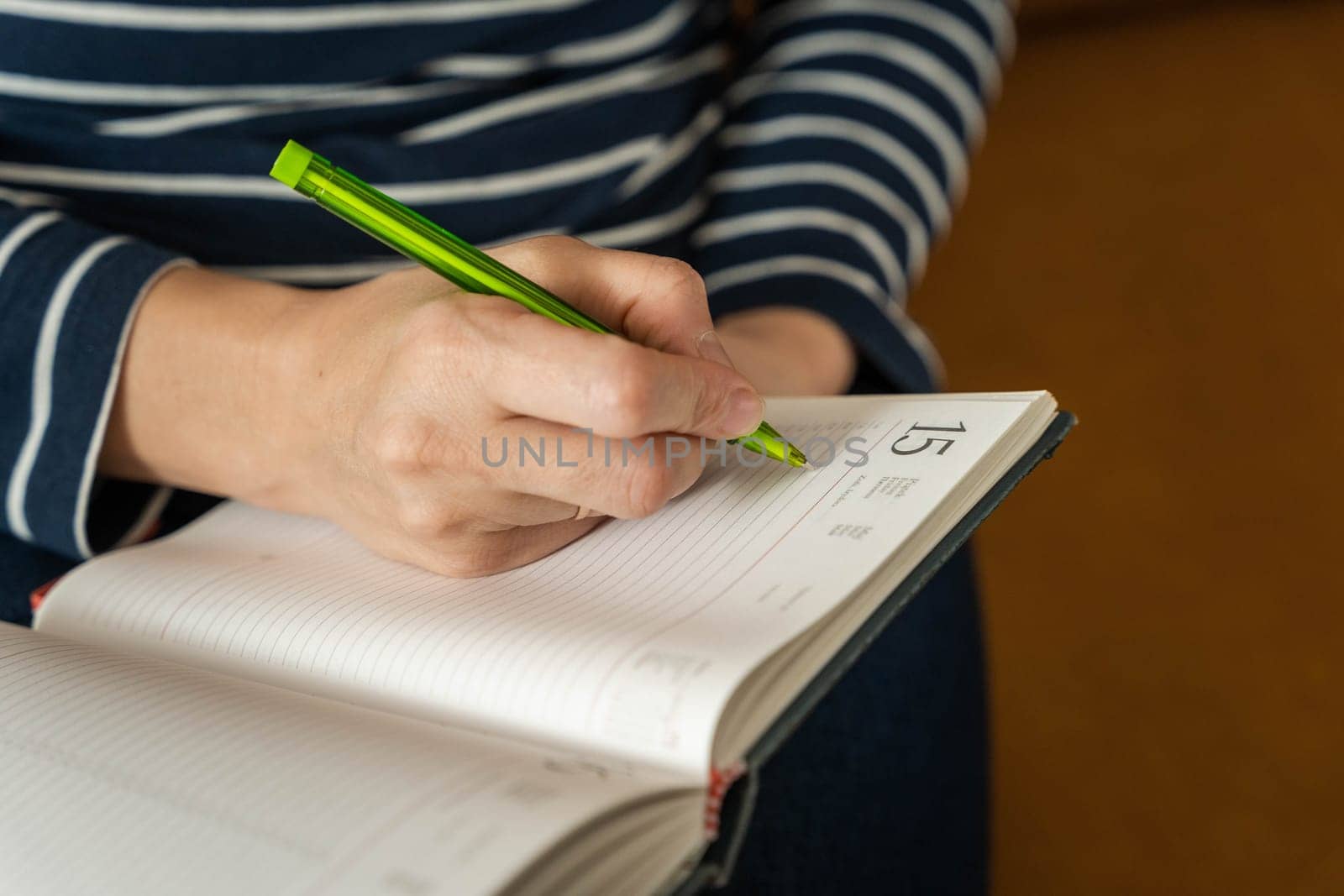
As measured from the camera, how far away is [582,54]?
0.62 metres

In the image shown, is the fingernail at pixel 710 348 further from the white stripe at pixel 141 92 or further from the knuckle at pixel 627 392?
the white stripe at pixel 141 92

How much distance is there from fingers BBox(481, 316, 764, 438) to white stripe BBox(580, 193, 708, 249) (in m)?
0.28

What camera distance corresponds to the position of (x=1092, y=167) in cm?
118

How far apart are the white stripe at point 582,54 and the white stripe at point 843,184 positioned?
10cm

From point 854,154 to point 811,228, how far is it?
0.06 metres

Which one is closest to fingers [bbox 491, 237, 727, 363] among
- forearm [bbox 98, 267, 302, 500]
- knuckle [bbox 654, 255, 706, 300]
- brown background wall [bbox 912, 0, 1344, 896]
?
knuckle [bbox 654, 255, 706, 300]

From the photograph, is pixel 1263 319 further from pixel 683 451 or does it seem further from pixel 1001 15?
pixel 683 451

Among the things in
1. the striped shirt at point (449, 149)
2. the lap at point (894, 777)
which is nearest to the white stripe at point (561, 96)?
the striped shirt at point (449, 149)

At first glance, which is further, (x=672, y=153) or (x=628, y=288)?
(x=672, y=153)

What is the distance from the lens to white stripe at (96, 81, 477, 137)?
0.55 metres

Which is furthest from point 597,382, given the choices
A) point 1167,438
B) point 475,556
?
point 1167,438

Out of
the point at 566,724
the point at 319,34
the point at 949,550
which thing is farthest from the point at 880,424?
the point at 319,34

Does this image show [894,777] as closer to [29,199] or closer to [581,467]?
[581,467]

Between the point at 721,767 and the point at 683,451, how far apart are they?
0.40ft
